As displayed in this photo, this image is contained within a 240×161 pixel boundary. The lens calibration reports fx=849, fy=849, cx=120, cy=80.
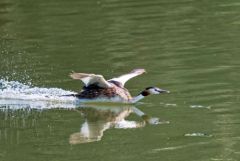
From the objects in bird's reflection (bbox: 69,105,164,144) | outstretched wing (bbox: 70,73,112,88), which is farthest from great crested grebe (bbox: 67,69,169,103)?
bird's reflection (bbox: 69,105,164,144)

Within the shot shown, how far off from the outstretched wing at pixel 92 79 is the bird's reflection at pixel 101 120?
0.36 m

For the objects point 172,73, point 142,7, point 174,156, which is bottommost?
point 174,156

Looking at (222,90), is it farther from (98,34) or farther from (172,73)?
(98,34)

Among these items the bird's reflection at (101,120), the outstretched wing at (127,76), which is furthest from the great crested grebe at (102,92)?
the outstretched wing at (127,76)

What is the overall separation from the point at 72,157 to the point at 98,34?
8.98 m

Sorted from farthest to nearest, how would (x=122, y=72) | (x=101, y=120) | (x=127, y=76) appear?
(x=122, y=72), (x=127, y=76), (x=101, y=120)

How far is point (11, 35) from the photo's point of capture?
19.9m

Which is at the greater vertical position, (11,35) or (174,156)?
(11,35)

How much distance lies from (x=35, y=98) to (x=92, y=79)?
1121mm

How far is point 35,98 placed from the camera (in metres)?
14.1

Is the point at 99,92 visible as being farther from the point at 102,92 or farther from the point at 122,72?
the point at 122,72

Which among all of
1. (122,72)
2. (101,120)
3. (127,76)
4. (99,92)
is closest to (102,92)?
(99,92)

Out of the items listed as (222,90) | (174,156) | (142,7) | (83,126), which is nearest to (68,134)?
(83,126)

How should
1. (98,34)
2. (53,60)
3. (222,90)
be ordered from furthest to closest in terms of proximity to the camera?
(98,34) → (53,60) → (222,90)
